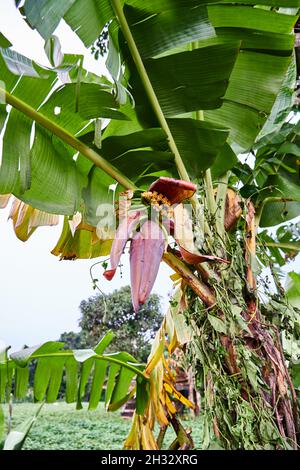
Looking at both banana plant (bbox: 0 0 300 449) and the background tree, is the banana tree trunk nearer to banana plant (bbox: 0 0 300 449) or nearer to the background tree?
banana plant (bbox: 0 0 300 449)

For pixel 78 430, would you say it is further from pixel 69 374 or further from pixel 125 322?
pixel 69 374

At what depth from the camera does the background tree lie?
503 cm

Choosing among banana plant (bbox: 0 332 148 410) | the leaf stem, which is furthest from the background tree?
the leaf stem

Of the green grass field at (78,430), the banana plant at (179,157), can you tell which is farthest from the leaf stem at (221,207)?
the green grass field at (78,430)

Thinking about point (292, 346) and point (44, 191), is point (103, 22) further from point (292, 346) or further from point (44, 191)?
point (292, 346)

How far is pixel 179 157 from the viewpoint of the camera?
99cm

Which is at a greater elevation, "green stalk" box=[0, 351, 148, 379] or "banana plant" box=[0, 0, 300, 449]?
"banana plant" box=[0, 0, 300, 449]

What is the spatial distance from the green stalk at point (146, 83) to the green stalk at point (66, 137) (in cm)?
12

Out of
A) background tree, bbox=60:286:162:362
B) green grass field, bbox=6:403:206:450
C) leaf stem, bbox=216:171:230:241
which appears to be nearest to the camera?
leaf stem, bbox=216:171:230:241

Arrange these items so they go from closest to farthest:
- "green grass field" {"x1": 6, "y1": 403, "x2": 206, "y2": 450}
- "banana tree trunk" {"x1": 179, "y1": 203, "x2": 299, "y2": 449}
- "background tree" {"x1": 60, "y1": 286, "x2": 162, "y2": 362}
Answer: "banana tree trunk" {"x1": 179, "y1": 203, "x2": 299, "y2": 449}
"green grass field" {"x1": 6, "y1": 403, "x2": 206, "y2": 450}
"background tree" {"x1": 60, "y1": 286, "x2": 162, "y2": 362}

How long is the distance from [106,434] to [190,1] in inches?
129

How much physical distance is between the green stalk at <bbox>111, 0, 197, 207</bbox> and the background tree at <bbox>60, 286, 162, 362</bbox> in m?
3.89

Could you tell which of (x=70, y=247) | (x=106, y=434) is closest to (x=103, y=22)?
(x=70, y=247)

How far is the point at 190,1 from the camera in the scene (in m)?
0.89
